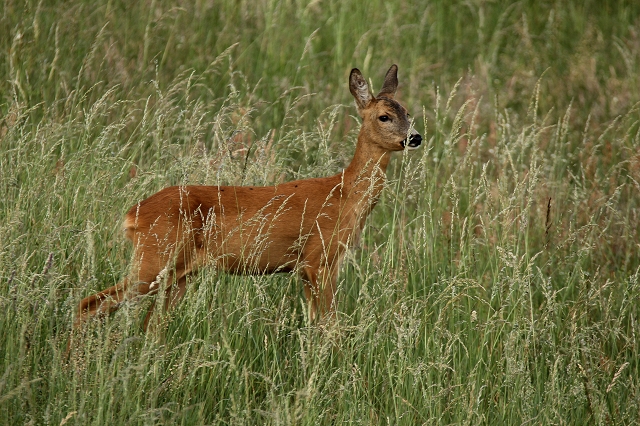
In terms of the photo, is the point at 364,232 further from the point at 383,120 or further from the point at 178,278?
the point at 178,278

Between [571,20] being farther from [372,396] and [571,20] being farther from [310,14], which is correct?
[372,396]

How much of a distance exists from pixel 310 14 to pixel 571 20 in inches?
126

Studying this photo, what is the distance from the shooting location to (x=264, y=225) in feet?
15.5

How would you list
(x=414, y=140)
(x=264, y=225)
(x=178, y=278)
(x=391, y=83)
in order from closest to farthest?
(x=178, y=278)
(x=264, y=225)
(x=414, y=140)
(x=391, y=83)

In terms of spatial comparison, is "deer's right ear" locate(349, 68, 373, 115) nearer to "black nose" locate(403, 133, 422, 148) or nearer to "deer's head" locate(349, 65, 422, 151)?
"deer's head" locate(349, 65, 422, 151)

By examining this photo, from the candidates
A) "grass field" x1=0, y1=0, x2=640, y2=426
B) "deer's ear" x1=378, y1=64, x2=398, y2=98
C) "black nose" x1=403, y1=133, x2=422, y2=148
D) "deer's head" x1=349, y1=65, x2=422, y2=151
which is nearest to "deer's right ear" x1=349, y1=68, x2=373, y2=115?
"deer's head" x1=349, y1=65, x2=422, y2=151

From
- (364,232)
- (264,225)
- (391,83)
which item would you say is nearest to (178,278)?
(264,225)

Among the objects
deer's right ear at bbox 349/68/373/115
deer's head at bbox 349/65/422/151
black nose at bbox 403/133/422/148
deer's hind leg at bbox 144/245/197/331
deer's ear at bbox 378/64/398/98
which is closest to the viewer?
deer's hind leg at bbox 144/245/197/331

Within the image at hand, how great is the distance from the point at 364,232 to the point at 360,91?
881 millimetres

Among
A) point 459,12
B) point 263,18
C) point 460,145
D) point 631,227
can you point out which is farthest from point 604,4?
point 631,227

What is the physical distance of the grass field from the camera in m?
3.56

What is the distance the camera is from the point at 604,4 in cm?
988

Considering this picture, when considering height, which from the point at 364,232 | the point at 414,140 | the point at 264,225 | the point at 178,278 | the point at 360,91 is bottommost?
the point at 364,232

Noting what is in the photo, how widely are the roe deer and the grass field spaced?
0.13m
